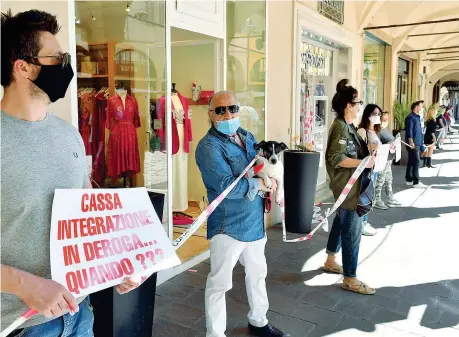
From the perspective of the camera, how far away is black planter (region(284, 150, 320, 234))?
5.14m

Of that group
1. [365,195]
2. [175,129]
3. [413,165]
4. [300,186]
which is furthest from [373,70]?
[365,195]

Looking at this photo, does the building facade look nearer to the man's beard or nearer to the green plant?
the man's beard

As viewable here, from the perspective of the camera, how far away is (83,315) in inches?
61.6

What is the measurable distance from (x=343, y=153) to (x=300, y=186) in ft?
5.62

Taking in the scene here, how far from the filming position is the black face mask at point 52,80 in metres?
1.42

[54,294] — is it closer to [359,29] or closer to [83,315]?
[83,315]

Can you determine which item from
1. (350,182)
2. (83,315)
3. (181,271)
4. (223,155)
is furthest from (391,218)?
(83,315)

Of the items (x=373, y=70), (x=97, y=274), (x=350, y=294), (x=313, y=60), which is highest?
(x=373, y=70)

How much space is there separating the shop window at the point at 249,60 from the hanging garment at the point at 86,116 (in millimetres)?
1670

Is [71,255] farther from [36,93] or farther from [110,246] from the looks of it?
[36,93]

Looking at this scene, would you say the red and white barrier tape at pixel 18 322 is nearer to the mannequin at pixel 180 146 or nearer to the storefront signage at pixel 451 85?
the mannequin at pixel 180 146

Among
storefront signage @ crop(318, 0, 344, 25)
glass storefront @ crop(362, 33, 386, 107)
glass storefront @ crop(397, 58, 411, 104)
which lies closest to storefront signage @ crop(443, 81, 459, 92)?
glass storefront @ crop(397, 58, 411, 104)

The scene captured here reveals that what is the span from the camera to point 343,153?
139 inches

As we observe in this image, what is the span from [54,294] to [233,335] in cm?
192
